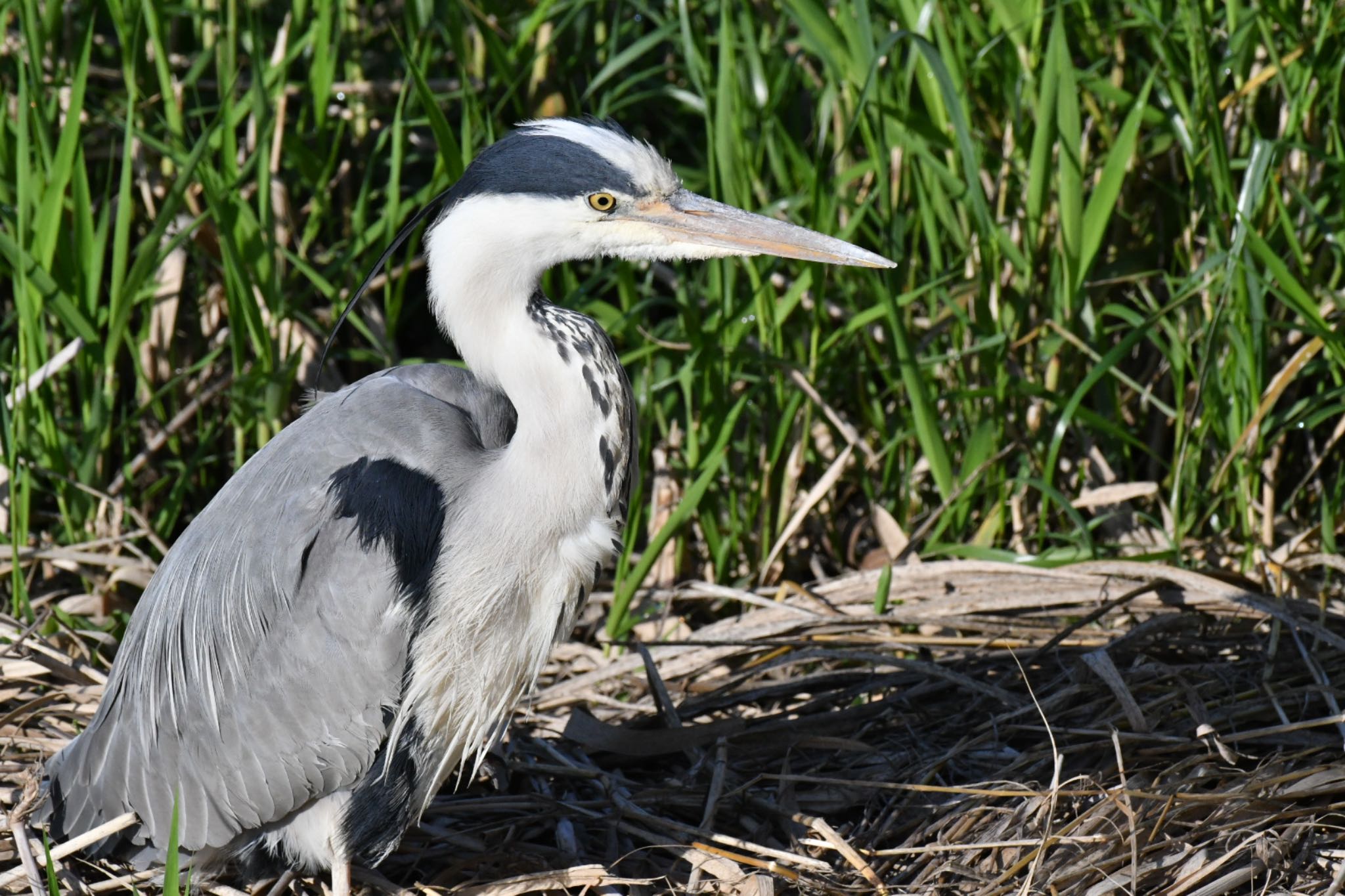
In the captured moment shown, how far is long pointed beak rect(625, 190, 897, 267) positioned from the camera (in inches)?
92.0

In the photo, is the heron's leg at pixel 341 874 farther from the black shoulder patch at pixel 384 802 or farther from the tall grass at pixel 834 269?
the tall grass at pixel 834 269

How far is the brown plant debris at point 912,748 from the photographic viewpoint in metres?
2.33

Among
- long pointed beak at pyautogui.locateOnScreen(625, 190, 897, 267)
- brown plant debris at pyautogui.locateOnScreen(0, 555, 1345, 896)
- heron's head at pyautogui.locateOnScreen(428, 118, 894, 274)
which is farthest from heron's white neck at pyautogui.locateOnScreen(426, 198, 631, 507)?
brown plant debris at pyautogui.locateOnScreen(0, 555, 1345, 896)

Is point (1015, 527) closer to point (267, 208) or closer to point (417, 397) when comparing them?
point (417, 397)

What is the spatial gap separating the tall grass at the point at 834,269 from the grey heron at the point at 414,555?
25.7 inches

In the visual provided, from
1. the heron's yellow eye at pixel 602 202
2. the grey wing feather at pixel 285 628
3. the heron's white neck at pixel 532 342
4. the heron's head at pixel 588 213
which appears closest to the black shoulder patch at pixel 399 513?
the grey wing feather at pixel 285 628

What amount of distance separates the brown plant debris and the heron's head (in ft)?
2.88

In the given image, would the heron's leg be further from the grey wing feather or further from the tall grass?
the tall grass

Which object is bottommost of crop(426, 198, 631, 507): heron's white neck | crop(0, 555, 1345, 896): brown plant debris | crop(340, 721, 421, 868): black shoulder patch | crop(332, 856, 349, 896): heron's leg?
crop(0, 555, 1345, 896): brown plant debris

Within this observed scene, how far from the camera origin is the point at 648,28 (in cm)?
400

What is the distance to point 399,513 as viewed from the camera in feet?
7.43

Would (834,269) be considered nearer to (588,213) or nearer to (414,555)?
(588,213)

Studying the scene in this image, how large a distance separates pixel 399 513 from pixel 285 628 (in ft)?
0.93

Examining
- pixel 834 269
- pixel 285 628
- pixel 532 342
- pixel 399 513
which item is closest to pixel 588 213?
pixel 532 342
